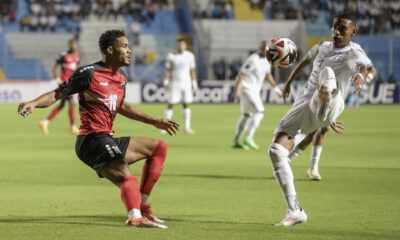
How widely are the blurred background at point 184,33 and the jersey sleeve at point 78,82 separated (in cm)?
3135

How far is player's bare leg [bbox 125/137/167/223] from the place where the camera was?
7721 mm

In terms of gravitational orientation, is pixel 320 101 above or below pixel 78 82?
below

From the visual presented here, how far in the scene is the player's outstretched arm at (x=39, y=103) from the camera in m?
6.62

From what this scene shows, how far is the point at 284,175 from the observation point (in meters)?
7.70

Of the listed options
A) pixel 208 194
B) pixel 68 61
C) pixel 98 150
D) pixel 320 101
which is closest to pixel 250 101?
pixel 68 61

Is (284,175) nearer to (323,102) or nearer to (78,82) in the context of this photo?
(323,102)

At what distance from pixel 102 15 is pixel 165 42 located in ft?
16.4

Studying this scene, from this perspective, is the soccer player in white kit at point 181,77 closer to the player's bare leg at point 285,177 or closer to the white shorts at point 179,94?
the white shorts at point 179,94

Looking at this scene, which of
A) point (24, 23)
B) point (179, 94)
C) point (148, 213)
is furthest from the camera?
point (24, 23)

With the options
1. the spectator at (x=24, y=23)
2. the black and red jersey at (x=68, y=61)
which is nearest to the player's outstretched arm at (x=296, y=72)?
the black and red jersey at (x=68, y=61)

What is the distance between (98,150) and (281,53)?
94.9 inches

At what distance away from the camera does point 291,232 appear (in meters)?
7.20

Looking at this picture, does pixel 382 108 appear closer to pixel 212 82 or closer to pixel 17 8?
pixel 212 82

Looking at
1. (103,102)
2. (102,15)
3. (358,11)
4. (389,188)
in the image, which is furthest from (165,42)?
(103,102)
